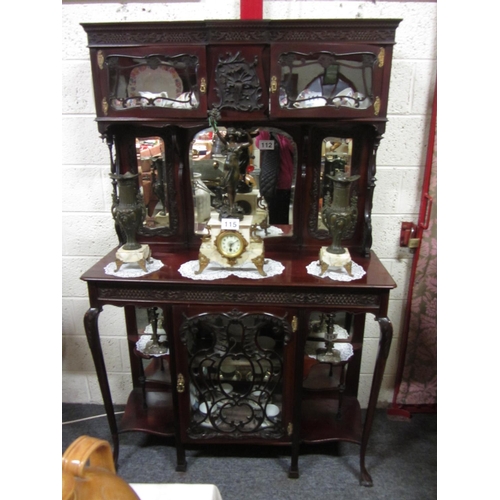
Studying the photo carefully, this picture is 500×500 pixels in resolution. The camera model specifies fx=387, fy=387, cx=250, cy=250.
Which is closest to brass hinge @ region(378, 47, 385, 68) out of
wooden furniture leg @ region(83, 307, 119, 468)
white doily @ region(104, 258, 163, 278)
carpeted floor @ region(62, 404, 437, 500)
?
white doily @ region(104, 258, 163, 278)

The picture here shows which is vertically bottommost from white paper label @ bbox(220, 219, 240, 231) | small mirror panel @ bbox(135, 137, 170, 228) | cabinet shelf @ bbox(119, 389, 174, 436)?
cabinet shelf @ bbox(119, 389, 174, 436)

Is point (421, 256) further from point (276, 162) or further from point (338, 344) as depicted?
point (276, 162)

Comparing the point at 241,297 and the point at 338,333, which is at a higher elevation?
the point at 241,297

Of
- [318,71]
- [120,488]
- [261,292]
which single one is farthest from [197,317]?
[318,71]

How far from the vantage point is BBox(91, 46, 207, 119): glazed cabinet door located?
1.28 metres

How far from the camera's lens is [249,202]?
1534 millimetres

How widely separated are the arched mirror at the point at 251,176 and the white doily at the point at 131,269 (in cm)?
25

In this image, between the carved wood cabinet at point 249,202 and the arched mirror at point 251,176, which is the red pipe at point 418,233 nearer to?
the carved wood cabinet at point 249,202

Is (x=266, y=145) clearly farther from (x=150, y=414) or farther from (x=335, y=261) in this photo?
(x=150, y=414)

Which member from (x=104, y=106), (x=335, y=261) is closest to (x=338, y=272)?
(x=335, y=261)

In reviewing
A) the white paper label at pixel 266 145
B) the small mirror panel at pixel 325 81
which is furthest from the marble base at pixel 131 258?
the small mirror panel at pixel 325 81

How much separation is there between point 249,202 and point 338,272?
44 cm

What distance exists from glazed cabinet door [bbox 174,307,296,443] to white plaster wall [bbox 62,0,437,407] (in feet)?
1.75

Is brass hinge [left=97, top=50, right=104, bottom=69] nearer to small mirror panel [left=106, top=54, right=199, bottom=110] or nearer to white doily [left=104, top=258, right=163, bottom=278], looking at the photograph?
small mirror panel [left=106, top=54, right=199, bottom=110]
